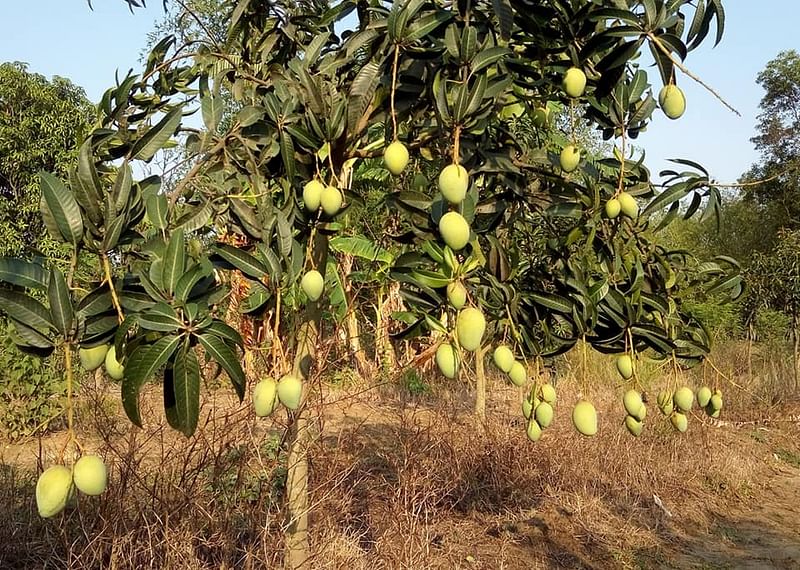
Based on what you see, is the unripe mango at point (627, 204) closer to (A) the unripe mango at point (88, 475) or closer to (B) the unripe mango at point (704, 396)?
(B) the unripe mango at point (704, 396)

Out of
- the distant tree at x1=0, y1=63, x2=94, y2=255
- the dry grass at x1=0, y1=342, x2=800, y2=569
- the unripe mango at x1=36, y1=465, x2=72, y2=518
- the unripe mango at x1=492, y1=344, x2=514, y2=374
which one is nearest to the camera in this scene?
the unripe mango at x1=36, y1=465, x2=72, y2=518

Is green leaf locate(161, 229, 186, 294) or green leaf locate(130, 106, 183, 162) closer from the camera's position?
green leaf locate(161, 229, 186, 294)

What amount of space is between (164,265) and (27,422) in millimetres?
4844

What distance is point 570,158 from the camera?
1.44 m

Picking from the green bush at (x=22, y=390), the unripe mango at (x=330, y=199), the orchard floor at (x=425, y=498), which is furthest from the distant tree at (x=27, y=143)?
the unripe mango at (x=330, y=199)

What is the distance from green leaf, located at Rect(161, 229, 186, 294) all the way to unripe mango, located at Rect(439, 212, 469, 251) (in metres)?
0.42

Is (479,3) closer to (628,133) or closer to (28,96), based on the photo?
(628,133)

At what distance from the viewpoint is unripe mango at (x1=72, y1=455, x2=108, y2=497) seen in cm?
98

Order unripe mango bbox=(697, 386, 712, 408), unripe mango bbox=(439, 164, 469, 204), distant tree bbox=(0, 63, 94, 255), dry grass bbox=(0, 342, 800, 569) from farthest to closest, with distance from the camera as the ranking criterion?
1. distant tree bbox=(0, 63, 94, 255)
2. dry grass bbox=(0, 342, 800, 569)
3. unripe mango bbox=(697, 386, 712, 408)
4. unripe mango bbox=(439, 164, 469, 204)

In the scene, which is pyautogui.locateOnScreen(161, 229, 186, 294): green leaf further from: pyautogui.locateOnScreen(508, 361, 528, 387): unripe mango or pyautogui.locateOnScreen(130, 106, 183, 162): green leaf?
pyautogui.locateOnScreen(508, 361, 528, 387): unripe mango

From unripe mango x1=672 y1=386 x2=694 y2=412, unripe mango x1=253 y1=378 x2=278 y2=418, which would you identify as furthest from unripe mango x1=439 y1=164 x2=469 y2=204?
unripe mango x1=672 y1=386 x2=694 y2=412

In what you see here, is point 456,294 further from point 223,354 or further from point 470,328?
point 223,354

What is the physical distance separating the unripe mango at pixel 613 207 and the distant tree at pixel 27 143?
6.55 m

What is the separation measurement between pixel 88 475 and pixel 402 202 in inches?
28.3
